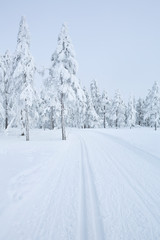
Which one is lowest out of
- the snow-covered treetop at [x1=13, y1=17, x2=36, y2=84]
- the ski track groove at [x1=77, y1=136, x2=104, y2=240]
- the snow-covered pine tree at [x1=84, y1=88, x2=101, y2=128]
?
the ski track groove at [x1=77, y1=136, x2=104, y2=240]

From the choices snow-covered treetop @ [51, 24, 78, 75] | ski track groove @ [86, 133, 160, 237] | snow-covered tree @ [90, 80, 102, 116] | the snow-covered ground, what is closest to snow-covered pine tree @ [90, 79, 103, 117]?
snow-covered tree @ [90, 80, 102, 116]

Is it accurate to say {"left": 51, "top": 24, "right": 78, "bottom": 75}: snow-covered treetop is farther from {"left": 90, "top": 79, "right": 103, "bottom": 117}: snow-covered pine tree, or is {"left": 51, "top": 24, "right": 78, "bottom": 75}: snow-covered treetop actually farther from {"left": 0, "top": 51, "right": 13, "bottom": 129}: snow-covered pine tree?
{"left": 90, "top": 79, "right": 103, "bottom": 117}: snow-covered pine tree

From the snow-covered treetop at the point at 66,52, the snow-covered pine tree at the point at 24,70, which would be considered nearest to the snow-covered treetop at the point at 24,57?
the snow-covered pine tree at the point at 24,70

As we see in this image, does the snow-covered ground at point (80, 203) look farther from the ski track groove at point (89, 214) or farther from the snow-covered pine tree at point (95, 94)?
the snow-covered pine tree at point (95, 94)

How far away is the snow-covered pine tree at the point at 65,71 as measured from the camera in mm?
21125

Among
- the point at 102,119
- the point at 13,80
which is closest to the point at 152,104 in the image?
the point at 102,119

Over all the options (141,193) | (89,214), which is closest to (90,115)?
(141,193)

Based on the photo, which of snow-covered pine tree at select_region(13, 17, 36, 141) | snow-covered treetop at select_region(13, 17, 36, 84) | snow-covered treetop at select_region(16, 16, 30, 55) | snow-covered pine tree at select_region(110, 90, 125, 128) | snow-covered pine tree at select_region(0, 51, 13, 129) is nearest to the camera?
snow-covered pine tree at select_region(13, 17, 36, 141)

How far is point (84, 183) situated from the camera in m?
7.03

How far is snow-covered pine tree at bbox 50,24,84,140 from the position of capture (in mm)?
21125

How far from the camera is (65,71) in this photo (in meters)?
20.9

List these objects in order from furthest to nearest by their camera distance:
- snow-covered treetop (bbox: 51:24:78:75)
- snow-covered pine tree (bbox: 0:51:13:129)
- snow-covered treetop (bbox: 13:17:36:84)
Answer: snow-covered pine tree (bbox: 0:51:13:129)
snow-covered treetop (bbox: 51:24:78:75)
snow-covered treetop (bbox: 13:17:36:84)

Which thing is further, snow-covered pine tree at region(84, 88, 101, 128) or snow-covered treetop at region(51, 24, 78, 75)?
snow-covered pine tree at region(84, 88, 101, 128)

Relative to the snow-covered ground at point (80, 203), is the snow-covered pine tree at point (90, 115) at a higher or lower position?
higher
